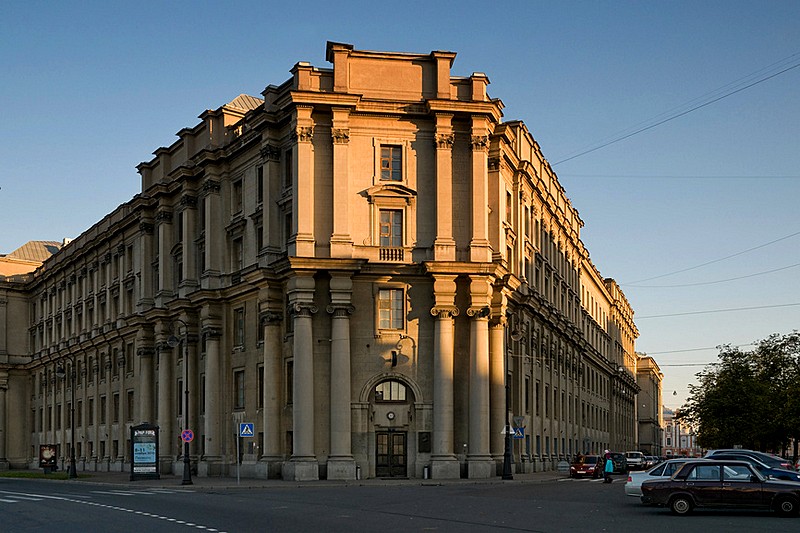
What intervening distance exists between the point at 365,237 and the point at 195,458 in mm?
21694

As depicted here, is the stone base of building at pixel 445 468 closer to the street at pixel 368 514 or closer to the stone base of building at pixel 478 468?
the stone base of building at pixel 478 468

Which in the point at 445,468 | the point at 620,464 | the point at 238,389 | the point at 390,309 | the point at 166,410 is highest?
the point at 390,309

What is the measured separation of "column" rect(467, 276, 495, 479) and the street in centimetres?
1644

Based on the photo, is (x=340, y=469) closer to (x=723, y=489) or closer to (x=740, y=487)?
(x=723, y=489)

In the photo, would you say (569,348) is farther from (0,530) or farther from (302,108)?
(0,530)

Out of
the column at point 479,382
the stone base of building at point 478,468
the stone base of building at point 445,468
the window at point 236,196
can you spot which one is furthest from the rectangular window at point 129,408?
the stone base of building at point 478,468

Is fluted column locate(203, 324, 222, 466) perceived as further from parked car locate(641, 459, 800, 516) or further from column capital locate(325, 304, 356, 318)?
parked car locate(641, 459, 800, 516)

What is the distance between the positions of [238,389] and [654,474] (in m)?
40.4

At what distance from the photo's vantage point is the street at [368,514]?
971 inches

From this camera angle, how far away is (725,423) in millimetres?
84688

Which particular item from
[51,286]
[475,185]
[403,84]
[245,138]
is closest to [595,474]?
[475,185]

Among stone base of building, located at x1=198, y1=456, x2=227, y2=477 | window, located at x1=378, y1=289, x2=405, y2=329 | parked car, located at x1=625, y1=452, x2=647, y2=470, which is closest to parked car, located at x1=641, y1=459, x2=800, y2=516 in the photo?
window, located at x1=378, y1=289, x2=405, y2=329

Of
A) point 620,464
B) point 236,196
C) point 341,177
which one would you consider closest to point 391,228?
point 341,177

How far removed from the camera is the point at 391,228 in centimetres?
6000
